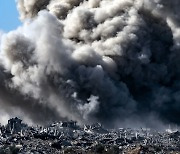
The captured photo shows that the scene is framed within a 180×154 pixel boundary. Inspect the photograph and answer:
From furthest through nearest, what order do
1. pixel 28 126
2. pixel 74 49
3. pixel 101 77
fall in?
pixel 74 49
pixel 101 77
pixel 28 126

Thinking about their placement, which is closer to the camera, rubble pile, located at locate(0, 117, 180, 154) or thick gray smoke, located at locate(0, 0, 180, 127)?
rubble pile, located at locate(0, 117, 180, 154)

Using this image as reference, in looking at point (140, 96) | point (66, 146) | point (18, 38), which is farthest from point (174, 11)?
point (66, 146)

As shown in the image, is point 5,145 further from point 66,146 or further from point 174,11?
point 174,11

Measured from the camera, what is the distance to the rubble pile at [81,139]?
56844 mm

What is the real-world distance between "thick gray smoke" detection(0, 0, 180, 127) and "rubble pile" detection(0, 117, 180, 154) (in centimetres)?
509

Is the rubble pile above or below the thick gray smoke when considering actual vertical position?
below

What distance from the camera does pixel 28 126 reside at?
68.6 m

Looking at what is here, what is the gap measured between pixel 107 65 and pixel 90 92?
2981 mm

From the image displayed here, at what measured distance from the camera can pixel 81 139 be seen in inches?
2495

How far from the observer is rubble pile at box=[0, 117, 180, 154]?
186ft

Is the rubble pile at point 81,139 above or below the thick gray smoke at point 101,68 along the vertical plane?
below

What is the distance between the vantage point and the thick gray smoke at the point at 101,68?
2933 inches

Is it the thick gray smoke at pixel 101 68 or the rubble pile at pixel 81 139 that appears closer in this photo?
the rubble pile at pixel 81 139

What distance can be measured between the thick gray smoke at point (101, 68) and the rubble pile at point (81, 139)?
5086mm
